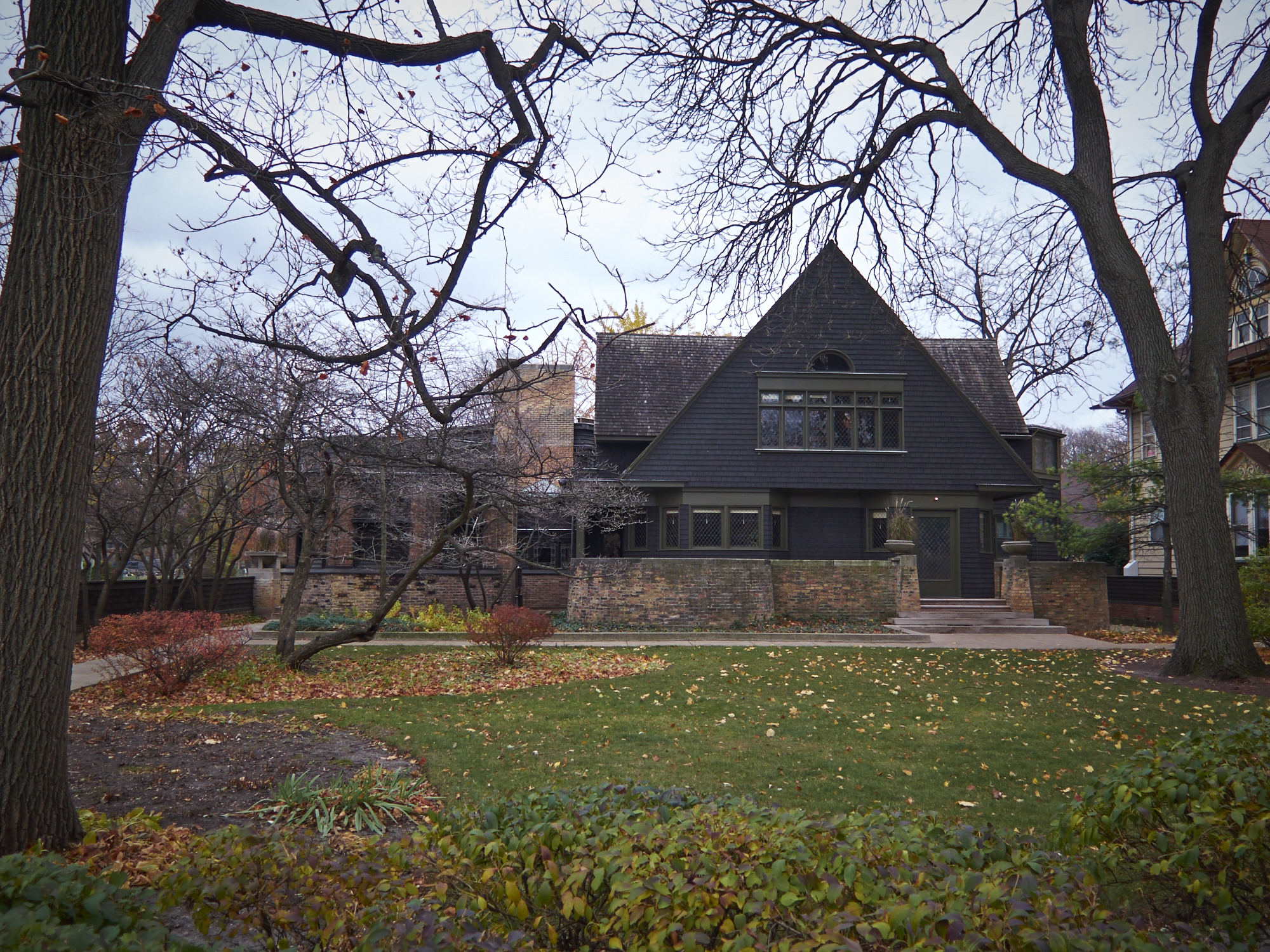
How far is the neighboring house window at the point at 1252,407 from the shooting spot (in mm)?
22391

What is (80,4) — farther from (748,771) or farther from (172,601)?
(172,601)

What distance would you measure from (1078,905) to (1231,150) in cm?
1315

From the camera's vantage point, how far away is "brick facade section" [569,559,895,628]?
58.1 feet

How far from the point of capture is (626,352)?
2469 cm

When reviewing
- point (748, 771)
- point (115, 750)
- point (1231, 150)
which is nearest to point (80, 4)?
point (115, 750)

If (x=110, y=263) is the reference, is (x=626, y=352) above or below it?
above


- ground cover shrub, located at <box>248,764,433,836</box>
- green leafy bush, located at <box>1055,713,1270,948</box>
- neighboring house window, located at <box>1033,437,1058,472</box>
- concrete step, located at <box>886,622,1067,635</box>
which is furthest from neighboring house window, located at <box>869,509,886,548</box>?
green leafy bush, located at <box>1055,713,1270,948</box>

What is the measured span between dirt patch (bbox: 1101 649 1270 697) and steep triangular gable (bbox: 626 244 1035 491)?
8.40 meters

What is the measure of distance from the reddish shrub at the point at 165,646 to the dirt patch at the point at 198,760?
123 cm

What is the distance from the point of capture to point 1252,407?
22969 mm

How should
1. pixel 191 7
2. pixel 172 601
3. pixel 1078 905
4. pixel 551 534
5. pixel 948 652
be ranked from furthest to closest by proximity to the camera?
pixel 551 534, pixel 172 601, pixel 948 652, pixel 191 7, pixel 1078 905

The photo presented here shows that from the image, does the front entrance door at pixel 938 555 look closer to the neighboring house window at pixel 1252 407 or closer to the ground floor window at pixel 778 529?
the ground floor window at pixel 778 529

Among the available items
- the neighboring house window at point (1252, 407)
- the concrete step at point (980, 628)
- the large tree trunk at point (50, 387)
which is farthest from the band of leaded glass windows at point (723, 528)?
the large tree trunk at point (50, 387)

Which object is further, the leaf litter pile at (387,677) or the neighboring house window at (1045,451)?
the neighboring house window at (1045,451)
